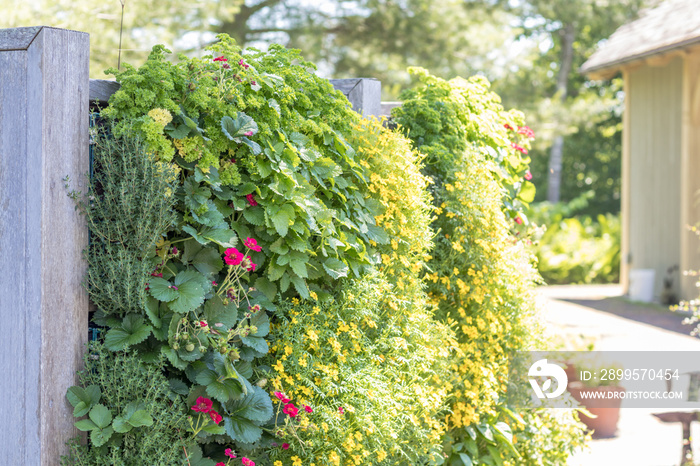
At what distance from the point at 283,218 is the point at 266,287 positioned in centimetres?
26

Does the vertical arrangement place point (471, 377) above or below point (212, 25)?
below

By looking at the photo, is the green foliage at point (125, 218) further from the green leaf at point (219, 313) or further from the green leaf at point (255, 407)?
the green leaf at point (255, 407)

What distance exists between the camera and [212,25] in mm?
10945

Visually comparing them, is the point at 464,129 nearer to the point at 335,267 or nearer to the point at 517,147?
the point at 517,147

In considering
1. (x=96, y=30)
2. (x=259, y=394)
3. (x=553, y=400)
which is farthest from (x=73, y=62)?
(x=96, y=30)

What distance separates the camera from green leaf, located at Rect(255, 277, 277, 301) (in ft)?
7.53

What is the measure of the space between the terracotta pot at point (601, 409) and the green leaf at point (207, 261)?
3.06 meters

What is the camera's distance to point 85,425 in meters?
1.90

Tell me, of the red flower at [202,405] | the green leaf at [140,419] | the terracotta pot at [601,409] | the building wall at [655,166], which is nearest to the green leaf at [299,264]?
the red flower at [202,405]

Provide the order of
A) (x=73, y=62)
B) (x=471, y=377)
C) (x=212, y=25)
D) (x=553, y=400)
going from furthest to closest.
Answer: (x=212, y=25) → (x=553, y=400) → (x=471, y=377) → (x=73, y=62)

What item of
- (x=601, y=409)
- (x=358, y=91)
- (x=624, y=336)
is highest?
(x=358, y=91)

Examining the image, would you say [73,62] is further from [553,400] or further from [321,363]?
[553,400]

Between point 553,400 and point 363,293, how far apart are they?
1585 millimetres

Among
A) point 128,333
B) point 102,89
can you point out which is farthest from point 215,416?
point 102,89
